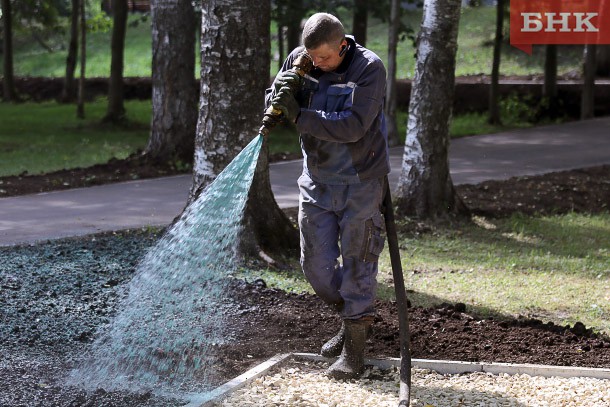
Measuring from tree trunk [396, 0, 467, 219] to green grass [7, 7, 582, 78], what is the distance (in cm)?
1369

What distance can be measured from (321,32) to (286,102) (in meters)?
0.37

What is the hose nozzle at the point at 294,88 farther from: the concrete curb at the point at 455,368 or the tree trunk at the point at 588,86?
the tree trunk at the point at 588,86

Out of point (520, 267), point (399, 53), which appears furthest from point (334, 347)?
point (399, 53)

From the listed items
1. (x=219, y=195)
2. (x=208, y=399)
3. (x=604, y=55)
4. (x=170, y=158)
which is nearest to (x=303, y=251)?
(x=208, y=399)

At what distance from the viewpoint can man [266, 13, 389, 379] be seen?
4516 mm

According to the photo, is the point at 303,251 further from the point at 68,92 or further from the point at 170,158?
the point at 68,92

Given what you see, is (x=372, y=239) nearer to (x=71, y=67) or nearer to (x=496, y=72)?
(x=496, y=72)

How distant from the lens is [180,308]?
6.26 meters

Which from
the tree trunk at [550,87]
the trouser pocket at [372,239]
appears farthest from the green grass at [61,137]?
the trouser pocket at [372,239]

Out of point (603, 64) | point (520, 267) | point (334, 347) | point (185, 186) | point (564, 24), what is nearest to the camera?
point (334, 347)

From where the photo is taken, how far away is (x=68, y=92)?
24500 millimetres

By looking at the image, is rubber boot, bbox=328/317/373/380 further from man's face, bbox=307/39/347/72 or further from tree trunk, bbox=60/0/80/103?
tree trunk, bbox=60/0/80/103

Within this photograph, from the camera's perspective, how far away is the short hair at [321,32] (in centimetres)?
446

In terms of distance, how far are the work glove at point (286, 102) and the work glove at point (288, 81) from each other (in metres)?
0.03
